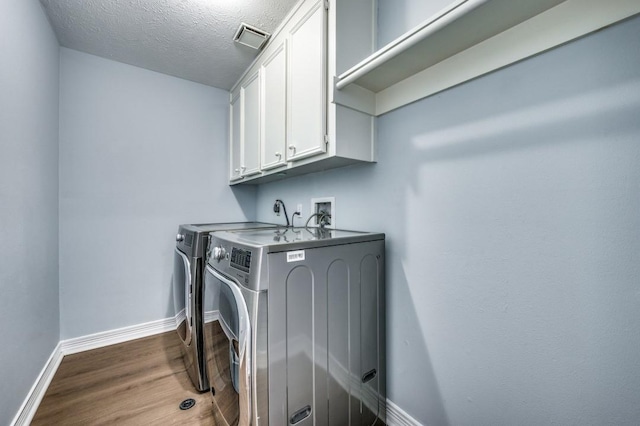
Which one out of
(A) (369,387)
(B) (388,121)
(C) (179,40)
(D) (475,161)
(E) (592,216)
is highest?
(C) (179,40)

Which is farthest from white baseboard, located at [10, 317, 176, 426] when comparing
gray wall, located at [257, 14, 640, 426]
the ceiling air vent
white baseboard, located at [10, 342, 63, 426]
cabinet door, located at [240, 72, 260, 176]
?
the ceiling air vent

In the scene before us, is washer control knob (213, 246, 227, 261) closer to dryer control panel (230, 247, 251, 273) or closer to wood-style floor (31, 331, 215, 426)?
dryer control panel (230, 247, 251, 273)

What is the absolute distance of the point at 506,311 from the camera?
95cm

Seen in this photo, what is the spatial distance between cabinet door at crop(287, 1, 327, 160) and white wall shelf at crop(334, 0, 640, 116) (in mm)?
143

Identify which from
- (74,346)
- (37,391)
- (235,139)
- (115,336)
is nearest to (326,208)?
(235,139)

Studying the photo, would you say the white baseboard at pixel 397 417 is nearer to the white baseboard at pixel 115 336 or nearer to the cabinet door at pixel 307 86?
the cabinet door at pixel 307 86

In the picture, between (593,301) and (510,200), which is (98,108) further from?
(593,301)

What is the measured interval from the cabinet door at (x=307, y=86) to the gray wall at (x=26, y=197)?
1.32 m

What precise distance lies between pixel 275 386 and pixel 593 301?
108 centimetres

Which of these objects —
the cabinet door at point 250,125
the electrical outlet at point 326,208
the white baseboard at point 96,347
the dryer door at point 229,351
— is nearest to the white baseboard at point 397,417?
the white baseboard at point 96,347

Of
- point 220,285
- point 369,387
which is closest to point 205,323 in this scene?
point 220,285

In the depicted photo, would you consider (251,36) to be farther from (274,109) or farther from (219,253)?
(219,253)

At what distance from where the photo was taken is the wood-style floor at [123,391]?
138 centimetres

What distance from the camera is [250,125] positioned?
216 centimetres
